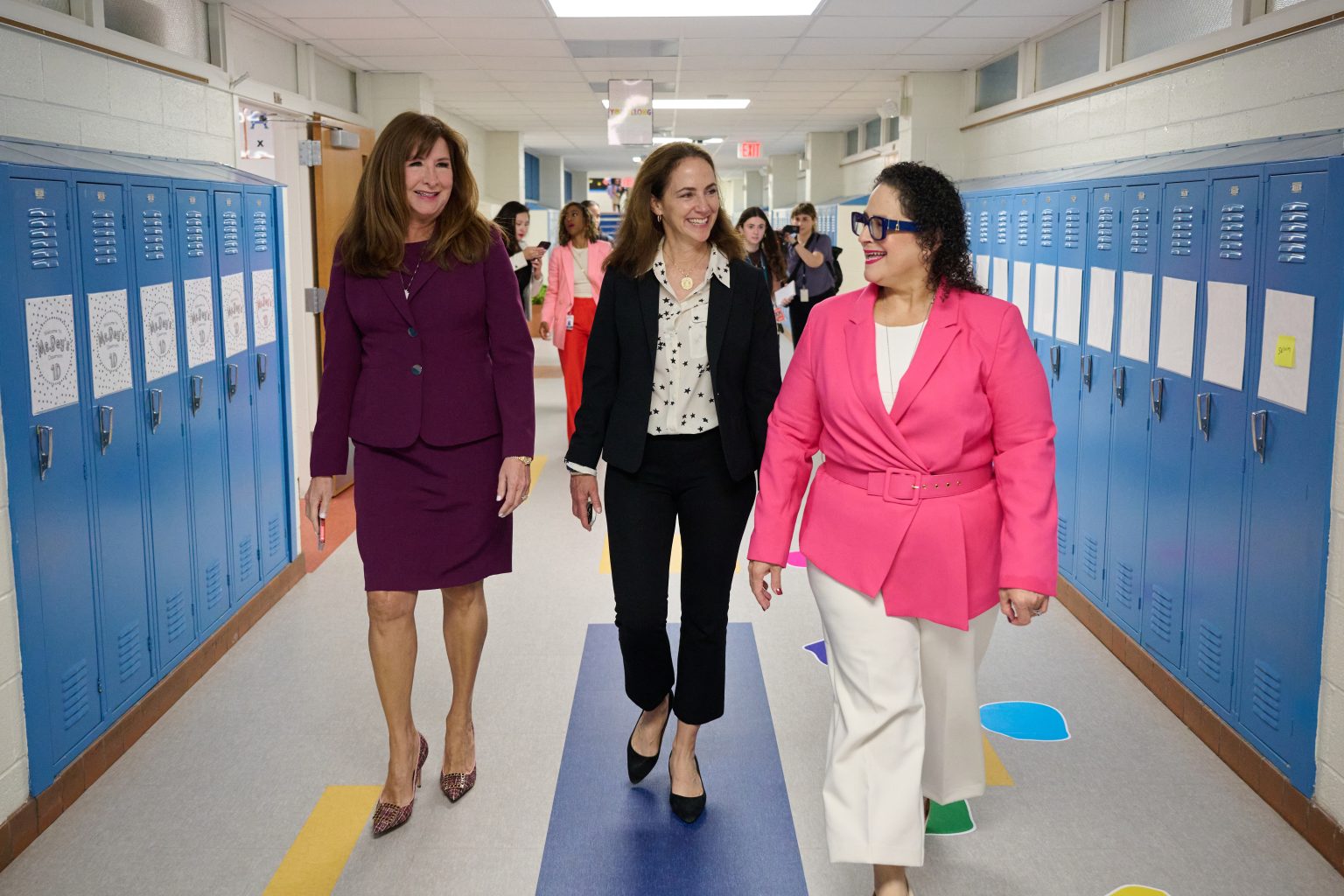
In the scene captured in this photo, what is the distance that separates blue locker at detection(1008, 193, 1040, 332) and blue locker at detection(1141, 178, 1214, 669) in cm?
127

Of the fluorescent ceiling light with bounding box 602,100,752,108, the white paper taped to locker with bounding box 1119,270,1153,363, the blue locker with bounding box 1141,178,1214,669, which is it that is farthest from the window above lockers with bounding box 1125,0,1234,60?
the fluorescent ceiling light with bounding box 602,100,752,108

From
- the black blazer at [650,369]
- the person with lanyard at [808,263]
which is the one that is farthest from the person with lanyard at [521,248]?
the black blazer at [650,369]

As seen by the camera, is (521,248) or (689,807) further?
(521,248)

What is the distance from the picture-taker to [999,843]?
2811 millimetres

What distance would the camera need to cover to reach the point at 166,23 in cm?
529

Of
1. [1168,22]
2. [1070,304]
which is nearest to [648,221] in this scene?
[1070,304]

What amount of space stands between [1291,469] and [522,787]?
6.81ft

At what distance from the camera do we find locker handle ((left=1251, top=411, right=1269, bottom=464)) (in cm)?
308

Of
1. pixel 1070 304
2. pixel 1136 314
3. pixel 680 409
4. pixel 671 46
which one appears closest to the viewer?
pixel 680 409

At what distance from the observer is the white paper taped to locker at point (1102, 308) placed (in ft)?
13.8

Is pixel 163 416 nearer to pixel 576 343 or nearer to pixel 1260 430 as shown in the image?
pixel 1260 430

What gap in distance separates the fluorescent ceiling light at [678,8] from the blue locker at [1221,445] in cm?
360

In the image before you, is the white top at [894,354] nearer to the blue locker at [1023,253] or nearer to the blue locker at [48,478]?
the blue locker at [48,478]

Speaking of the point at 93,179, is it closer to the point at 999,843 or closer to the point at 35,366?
the point at 35,366
